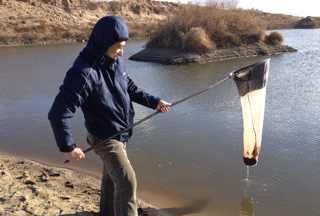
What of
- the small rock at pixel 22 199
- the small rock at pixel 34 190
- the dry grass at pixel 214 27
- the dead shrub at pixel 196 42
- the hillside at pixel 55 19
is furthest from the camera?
the hillside at pixel 55 19

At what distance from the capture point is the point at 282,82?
1485 cm

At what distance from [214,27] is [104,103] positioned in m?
20.6

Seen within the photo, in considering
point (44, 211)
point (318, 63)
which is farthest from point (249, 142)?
point (318, 63)

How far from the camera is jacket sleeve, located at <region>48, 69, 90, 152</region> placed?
11.9 ft

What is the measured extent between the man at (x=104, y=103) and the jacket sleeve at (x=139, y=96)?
0.14 metres

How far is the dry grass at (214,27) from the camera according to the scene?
2348cm

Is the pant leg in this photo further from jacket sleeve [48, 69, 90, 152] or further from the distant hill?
the distant hill

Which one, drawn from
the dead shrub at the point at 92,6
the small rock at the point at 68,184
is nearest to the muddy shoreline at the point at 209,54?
the small rock at the point at 68,184

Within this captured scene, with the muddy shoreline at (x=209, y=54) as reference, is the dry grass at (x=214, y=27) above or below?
above

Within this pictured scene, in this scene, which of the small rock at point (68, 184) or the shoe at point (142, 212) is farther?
the small rock at point (68, 184)

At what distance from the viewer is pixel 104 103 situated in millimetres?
3891

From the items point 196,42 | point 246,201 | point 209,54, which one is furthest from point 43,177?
point 196,42

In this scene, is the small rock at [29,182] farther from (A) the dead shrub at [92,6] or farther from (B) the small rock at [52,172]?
(A) the dead shrub at [92,6]

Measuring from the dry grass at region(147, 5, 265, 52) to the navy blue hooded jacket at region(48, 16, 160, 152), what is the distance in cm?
1889
